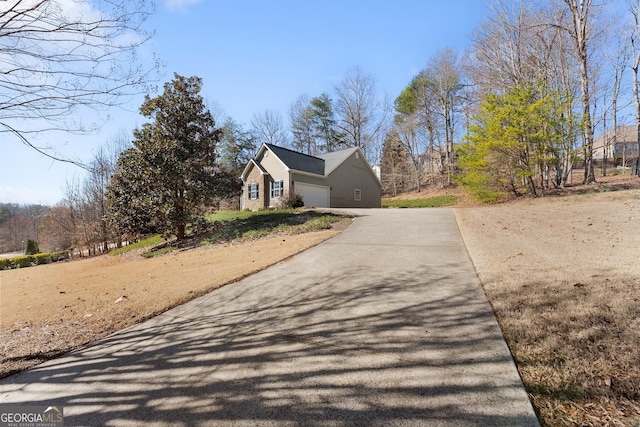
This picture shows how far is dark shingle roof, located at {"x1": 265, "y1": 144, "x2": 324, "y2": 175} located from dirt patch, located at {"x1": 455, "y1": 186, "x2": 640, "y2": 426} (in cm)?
1371

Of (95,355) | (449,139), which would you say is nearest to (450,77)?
(449,139)

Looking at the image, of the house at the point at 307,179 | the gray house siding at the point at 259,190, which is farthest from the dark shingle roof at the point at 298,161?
the gray house siding at the point at 259,190

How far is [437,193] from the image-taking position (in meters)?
25.9

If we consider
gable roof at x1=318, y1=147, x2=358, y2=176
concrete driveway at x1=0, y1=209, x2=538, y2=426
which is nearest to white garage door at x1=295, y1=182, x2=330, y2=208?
gable roof at x1=318, y1=147, x2=358, y2=176

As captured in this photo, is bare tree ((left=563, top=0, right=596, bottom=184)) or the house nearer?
bare tree ((left=563, top=0, right=596, bottom=184))

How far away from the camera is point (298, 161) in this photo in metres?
20.1

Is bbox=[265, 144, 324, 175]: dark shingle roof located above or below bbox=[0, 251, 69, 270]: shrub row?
above

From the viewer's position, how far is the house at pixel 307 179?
744 inches

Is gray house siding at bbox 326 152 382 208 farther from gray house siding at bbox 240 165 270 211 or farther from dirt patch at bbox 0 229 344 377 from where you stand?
dirt patch at bbox 0 229 344 377

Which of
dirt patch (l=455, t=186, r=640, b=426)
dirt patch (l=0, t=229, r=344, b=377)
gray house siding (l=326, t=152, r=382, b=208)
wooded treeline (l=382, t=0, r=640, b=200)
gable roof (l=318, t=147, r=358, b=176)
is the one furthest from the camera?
gray house siding (l=326, t=152, r=382, b=208)

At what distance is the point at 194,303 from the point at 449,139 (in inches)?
1142

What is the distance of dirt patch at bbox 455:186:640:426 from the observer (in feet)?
5.78

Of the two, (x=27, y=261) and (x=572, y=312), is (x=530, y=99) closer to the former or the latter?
(x=572, y=312)

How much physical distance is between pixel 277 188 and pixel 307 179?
81.8 inches
